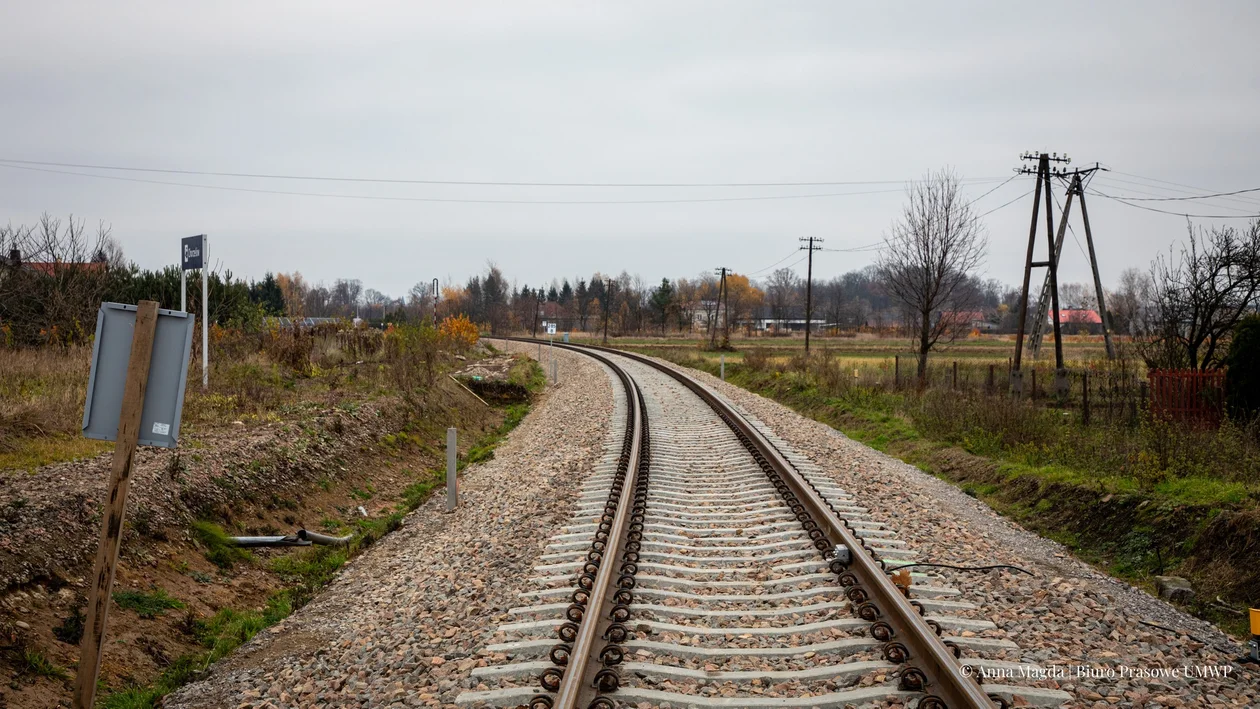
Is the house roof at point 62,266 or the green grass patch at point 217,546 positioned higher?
the house roof at point 62,266

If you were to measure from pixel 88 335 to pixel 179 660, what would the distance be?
1473 centimetres

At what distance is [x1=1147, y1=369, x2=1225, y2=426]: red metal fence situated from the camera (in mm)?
15734

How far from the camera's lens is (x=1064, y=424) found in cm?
1708

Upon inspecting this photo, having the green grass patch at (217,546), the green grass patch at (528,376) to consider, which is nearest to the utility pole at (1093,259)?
the green grass patch at (528,376)

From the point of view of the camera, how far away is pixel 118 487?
4.23 meters

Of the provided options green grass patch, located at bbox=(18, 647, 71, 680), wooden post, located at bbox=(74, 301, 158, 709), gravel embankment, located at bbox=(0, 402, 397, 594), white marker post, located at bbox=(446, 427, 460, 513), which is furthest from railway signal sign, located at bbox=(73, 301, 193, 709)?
white marker post, located at bbox=(446, 427, 460, 513)

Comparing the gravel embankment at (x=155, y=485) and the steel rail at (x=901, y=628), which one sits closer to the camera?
the steel rail at (x=901, y=628)

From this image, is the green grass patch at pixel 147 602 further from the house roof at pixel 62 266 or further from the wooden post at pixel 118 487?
the house roof at pixel 62 266

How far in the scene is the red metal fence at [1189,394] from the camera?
1573cm

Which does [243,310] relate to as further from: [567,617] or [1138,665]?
[1138,665]

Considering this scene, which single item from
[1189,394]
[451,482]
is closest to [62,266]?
[451,482]

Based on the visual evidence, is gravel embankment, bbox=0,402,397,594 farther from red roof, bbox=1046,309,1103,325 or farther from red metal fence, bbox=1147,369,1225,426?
red roof, bbox=1046,309,1103,325

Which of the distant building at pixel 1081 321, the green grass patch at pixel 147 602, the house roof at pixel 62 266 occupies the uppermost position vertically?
the distant building at pixel 1081 321

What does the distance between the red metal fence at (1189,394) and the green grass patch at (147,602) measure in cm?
1612
